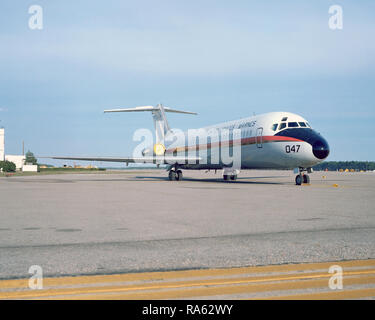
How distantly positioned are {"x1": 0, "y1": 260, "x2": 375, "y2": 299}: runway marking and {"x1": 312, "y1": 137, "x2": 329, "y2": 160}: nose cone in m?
19.2

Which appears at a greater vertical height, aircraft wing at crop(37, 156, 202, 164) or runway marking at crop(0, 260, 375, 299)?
aircraft wing at crop(37, 156, 202, 164)

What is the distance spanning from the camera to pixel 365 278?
471cm

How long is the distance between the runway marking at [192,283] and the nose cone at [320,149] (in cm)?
1924

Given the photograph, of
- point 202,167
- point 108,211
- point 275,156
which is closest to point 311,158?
point 275,156

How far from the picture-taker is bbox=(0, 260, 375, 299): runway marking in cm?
411

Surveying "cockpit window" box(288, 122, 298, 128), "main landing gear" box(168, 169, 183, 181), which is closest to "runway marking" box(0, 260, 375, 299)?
"cockpit window" box(288, 122, 298, 128)

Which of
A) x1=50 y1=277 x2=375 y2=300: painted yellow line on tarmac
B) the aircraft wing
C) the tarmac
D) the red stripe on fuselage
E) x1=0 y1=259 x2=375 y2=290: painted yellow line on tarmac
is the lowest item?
x1=50 y1=277 x2=375 y2=300: painted yellow line on tarmac

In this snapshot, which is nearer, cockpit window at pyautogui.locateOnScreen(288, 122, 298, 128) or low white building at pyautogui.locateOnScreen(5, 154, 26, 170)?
cockpit window at pyautogui.locateOnScreen(288, 122, 298, 128)

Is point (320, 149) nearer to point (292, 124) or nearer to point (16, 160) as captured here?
point (292, 124)

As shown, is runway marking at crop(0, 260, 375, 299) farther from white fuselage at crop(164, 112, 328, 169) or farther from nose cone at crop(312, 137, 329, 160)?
white fuselage at crop(164, 112, 328, 169)

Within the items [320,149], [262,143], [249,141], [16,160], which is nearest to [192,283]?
[320,149]
